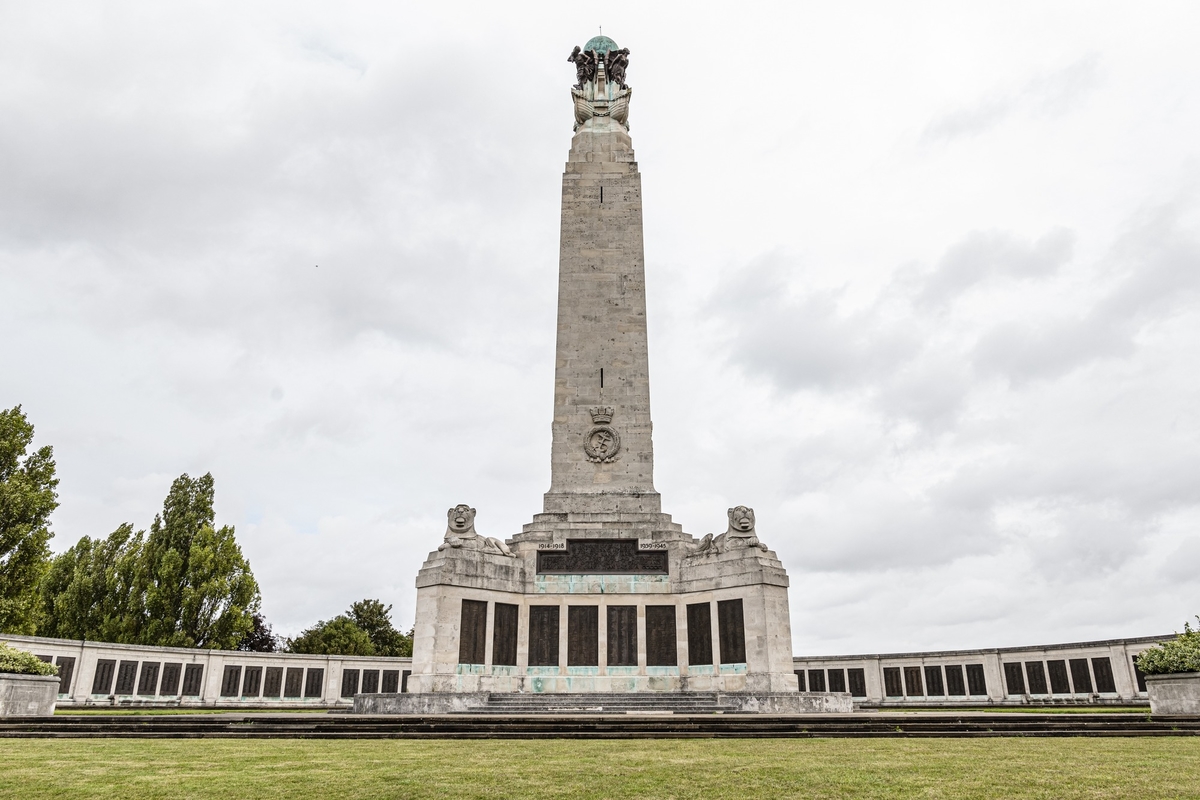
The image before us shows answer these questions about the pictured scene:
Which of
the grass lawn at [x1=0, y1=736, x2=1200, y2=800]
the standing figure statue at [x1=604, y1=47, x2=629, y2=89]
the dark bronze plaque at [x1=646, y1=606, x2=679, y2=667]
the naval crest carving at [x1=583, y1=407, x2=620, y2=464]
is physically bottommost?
the grass lawn at [x1=0, y1=736, x2=1200, y2=800]

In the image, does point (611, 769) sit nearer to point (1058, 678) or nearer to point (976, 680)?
point (1058, 678)

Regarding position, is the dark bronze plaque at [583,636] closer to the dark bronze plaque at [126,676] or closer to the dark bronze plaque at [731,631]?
the dark bronze plaque at [731,631]

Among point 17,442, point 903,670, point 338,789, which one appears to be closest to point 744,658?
point 903,670

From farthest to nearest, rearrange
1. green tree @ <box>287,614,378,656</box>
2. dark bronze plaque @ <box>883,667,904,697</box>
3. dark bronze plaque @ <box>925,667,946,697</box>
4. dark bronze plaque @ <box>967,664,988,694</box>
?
green tree @ <box>287,614,378,656</box>, dark bronze plaque @ <box>883,667,904,697</box>, dark bronze plaque @ <box>925,667,946,697</box>, dark bronze plaque @ <box>967,664,988,694</box>

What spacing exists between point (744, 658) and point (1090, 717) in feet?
33.2

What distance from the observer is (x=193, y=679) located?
32.5 m

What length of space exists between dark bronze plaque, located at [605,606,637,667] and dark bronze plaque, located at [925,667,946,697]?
48.5 ft

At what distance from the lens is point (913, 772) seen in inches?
382

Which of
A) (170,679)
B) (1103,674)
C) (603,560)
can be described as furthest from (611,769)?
(170,679)

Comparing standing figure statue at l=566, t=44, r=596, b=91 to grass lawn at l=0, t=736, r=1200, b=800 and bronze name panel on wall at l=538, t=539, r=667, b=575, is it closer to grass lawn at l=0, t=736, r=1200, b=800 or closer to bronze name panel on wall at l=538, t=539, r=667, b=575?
bronze name panel on wall at l=538, t=539, r=667, b=575

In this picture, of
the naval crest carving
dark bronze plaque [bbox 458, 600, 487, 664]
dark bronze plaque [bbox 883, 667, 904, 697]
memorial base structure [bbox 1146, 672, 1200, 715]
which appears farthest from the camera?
dark bronze plaque [bbox 883, 667, 904, 697]

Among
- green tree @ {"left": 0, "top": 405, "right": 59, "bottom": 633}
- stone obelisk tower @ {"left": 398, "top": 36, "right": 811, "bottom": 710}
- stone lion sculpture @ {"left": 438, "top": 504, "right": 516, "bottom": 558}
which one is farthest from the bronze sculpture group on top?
green tree @ {"left": 0, "top": 405, "right": 59, "bottom": 633}

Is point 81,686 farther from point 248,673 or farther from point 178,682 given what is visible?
point 248,673

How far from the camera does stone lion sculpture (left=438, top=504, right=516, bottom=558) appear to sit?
2617 centimetres
